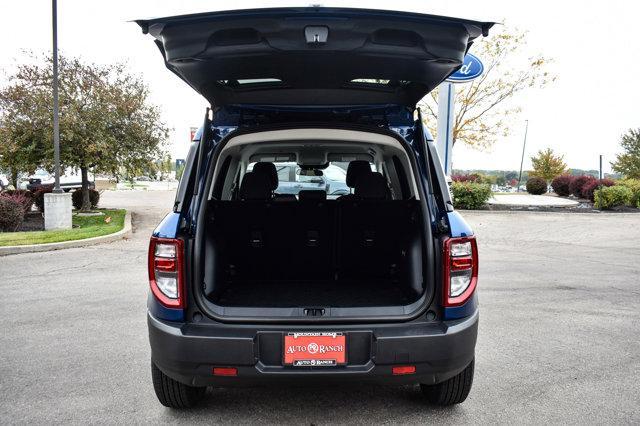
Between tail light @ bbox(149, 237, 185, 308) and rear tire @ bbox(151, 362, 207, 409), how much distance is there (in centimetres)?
47

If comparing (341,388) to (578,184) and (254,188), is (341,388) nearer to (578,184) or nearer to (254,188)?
(254,188)

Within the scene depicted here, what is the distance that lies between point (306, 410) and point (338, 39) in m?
2.10

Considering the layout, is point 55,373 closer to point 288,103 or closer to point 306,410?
point 306,410

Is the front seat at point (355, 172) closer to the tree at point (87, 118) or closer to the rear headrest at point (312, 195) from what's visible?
the rear headrest at point (312, 195)

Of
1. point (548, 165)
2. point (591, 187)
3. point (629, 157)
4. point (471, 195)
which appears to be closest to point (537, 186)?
point (591, 187)

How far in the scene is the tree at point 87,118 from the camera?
14.3 m

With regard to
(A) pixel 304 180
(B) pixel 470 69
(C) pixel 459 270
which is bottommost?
(C) pixel 459 270

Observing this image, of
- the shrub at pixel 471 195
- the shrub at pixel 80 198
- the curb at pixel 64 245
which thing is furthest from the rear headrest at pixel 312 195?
the shrub at pixel 80 198

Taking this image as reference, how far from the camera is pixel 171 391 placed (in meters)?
3.00

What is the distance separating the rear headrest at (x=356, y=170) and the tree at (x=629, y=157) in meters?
63.9

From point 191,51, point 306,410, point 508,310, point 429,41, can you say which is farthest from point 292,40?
point 508,310

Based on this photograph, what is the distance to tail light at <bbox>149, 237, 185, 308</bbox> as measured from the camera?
2.75 m

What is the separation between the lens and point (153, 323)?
2795mm

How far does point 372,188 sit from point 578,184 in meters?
23.9
